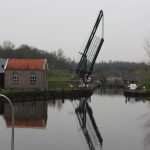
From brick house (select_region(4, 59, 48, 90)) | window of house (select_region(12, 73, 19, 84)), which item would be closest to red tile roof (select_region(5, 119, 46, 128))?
brick house (select_region(4, 59, 48, 90))

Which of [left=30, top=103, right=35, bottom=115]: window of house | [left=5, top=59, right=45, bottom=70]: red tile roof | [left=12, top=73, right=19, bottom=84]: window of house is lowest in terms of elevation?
[left=30, top=103, right=35, bottom=115]: window of house

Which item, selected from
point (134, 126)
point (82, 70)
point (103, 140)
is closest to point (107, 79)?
point (82, 70)

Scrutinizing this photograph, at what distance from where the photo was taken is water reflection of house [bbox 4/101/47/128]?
22312 millimetres

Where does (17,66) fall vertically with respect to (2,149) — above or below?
above

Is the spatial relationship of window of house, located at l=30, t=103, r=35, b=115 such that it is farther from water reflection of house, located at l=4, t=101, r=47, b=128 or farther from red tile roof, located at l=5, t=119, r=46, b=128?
red tile roof, located at l=5, t=119, r=46, b=128

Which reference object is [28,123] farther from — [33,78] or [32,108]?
[33,78]

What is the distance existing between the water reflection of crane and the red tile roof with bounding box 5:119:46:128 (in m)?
2.15

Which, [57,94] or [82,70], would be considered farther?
[82,70]

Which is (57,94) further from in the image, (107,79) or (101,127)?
(107,79)

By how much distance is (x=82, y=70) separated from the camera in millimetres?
47500

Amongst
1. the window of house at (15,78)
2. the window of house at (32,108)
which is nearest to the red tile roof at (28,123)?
the window of house at (32,108)

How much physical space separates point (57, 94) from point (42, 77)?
2489mm

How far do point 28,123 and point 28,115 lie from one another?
3663 millimetres

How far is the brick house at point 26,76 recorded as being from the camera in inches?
1612
